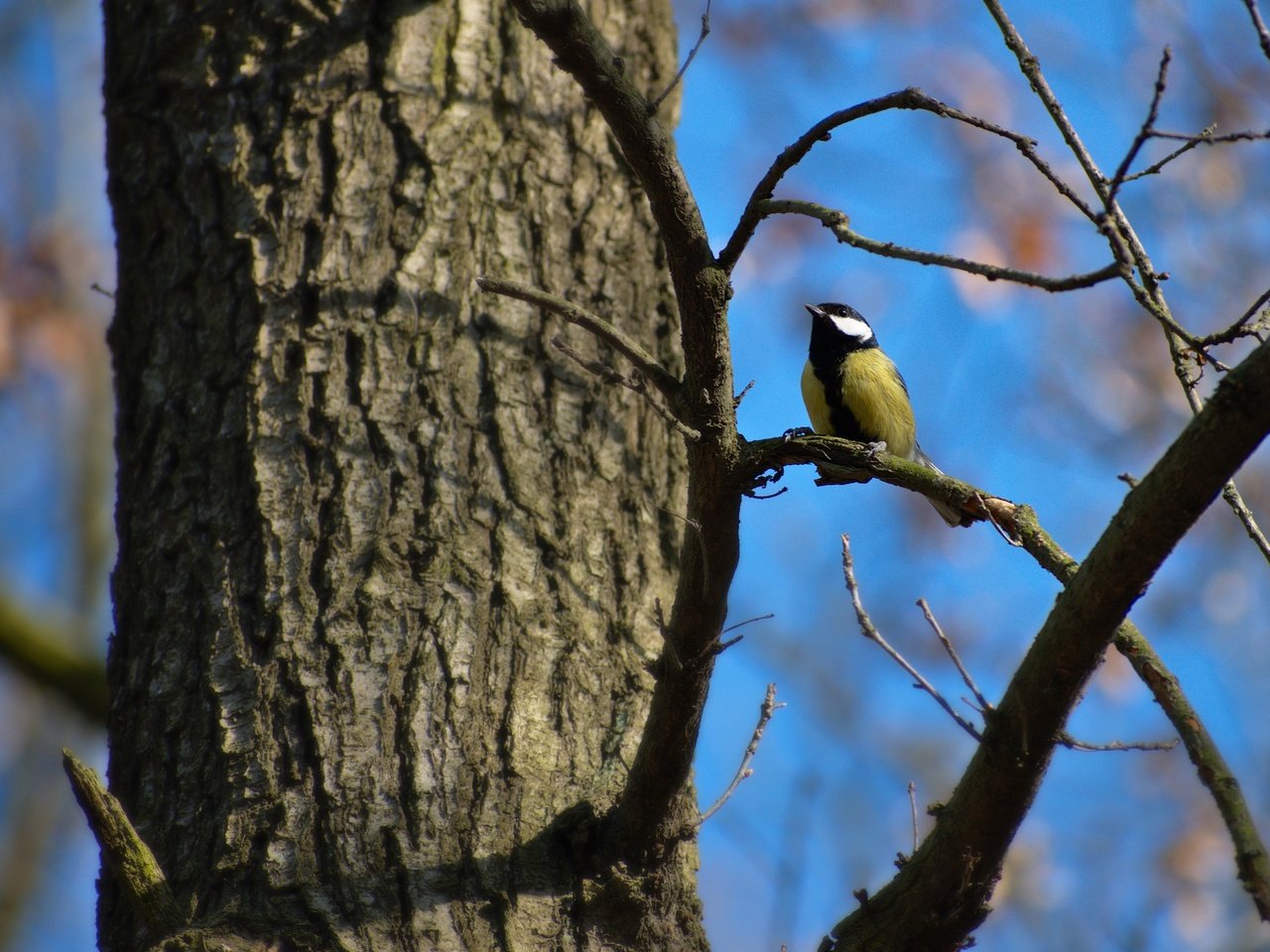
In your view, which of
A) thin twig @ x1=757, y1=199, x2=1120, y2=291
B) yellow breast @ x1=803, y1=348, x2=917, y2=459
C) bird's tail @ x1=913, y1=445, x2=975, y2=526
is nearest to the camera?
thin twig @ x1=757, y1=199, x2=1120, y2=291

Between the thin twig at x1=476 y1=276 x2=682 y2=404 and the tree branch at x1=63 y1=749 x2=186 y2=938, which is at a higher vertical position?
the thin twig at x1=476 y1=276 x2=682 y2=404

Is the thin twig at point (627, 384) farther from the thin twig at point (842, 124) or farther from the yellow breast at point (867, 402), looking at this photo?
the yellow breast at point (867, 402)

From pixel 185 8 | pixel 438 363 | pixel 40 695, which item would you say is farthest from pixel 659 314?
pixel 40 695

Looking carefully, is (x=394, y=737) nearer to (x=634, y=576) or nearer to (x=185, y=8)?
(x=634, y=576)

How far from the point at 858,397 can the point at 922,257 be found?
2.36 m

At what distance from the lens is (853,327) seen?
16.5 feet

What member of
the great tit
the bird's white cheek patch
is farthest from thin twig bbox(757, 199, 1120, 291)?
the bird's white cheek patch

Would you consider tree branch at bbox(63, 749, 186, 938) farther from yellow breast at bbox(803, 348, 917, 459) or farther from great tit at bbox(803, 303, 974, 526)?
yellow breast at bbox(803, 348, 917, 459)

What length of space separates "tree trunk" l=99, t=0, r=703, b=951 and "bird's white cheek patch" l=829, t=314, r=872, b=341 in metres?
1.48

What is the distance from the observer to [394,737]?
101 inches

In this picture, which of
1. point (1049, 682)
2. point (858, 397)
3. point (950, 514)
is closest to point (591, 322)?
point (1049, 682)

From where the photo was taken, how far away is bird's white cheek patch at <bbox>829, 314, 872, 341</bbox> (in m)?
4.80

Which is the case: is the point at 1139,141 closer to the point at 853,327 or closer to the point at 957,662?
the point at 957,662

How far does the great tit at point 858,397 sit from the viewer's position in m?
4.18
